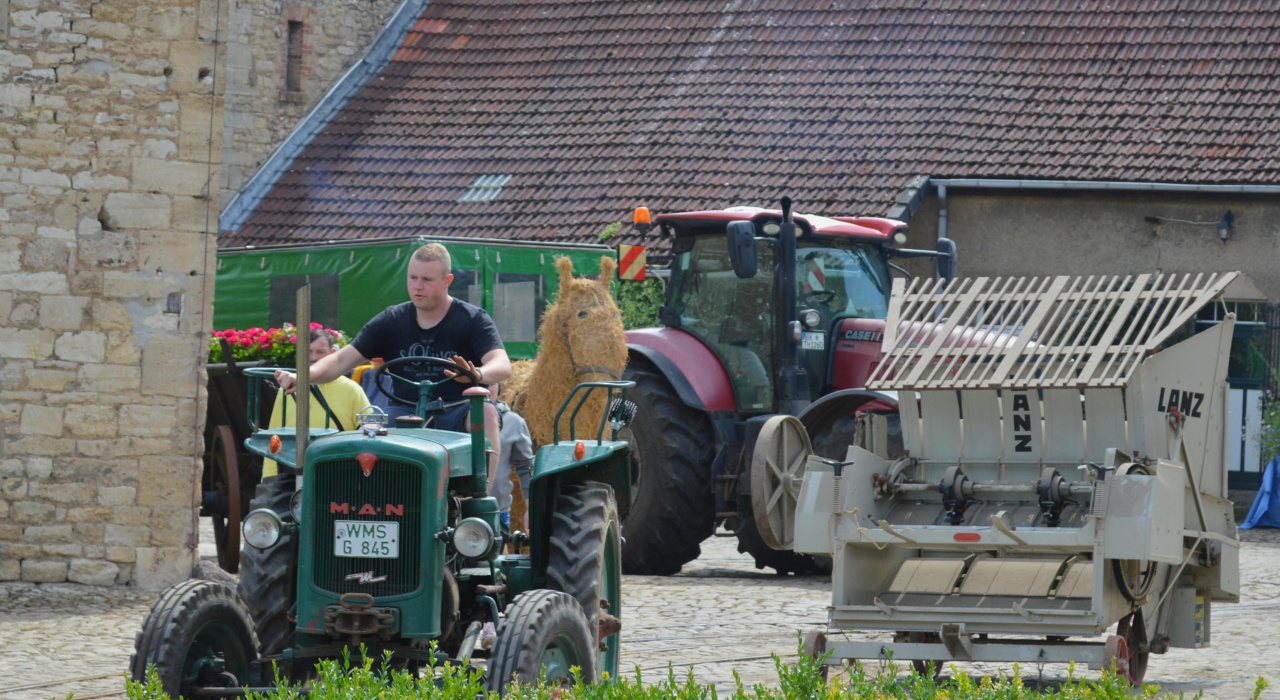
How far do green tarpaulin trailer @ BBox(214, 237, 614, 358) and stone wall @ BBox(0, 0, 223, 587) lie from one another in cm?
449

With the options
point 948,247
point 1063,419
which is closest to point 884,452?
point 1063,419

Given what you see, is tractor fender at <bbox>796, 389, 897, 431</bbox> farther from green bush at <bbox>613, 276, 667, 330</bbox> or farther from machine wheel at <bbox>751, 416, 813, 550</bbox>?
green bush at <bbox>613, 276, 667, 330</bbox>

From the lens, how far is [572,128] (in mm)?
21562

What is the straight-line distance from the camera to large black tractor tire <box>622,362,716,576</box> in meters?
12.0

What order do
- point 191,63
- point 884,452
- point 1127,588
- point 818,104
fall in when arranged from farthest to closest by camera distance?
point 818,104, point 191,63, point 884,452, point 1127,588

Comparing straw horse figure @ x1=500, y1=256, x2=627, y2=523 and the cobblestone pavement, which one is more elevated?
straw horse figure @ x1=500, y1=256, x2=627, y2=523

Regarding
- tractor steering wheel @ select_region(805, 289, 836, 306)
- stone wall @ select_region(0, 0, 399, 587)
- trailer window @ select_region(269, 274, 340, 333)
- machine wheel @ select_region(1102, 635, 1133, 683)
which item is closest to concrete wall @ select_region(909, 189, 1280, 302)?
trailer window @ select_region(269, 274, 340, 333)

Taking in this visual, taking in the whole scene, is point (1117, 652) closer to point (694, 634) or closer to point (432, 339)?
point (694, 634)

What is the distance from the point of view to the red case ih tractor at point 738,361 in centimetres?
1201

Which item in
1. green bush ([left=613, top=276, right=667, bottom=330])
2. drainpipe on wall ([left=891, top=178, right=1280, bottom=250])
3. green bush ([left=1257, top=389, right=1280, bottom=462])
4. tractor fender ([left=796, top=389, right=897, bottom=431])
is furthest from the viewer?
green bush ([left=613, top=276, right=667, bottom=330])

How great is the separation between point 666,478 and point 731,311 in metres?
1.27

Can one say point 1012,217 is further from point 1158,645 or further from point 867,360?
point 1158,645

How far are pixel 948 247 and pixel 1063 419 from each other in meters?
4.26

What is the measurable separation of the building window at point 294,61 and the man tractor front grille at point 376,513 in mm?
18672
